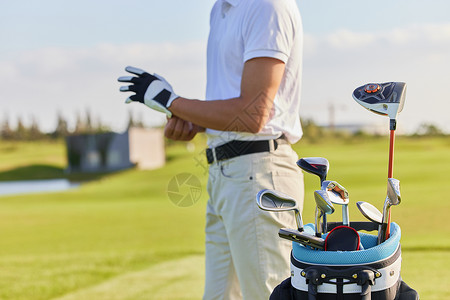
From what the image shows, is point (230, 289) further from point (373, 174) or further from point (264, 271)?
point (373, 174)

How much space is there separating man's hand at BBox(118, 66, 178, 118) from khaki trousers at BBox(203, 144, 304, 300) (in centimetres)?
27

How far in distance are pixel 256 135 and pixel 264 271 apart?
0.43 m

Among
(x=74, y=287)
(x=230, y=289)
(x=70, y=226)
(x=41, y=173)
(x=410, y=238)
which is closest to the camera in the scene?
(x=230, y=289)

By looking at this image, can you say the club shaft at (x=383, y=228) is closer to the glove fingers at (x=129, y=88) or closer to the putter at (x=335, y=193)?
the putter at (x=335, y=193)

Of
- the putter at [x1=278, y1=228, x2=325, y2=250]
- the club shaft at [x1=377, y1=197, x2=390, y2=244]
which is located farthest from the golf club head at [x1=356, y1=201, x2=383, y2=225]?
the putter at [x1=278, y1=228, x2=325, y2=250]

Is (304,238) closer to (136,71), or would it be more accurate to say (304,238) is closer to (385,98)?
(385,98)

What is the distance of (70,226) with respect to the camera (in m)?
9.08

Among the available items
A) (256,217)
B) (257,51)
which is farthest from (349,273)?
(257,51)

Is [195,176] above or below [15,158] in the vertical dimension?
above

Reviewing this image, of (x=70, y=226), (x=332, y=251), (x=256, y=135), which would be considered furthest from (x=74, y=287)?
(x=70, y=226)

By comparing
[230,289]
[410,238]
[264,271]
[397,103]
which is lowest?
[410,238]

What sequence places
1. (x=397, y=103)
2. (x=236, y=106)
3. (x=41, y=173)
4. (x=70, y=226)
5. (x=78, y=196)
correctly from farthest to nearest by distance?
(x=41, y=173), (x=78, y=196), (x=70, y=226), (x=236, y=106), (x=397, y=103)

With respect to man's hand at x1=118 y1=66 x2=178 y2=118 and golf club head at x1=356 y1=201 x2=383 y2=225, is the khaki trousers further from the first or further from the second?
→ golf club head at x1=356 y1=201 x2=383 y2=225

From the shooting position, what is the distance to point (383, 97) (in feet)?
4.09
